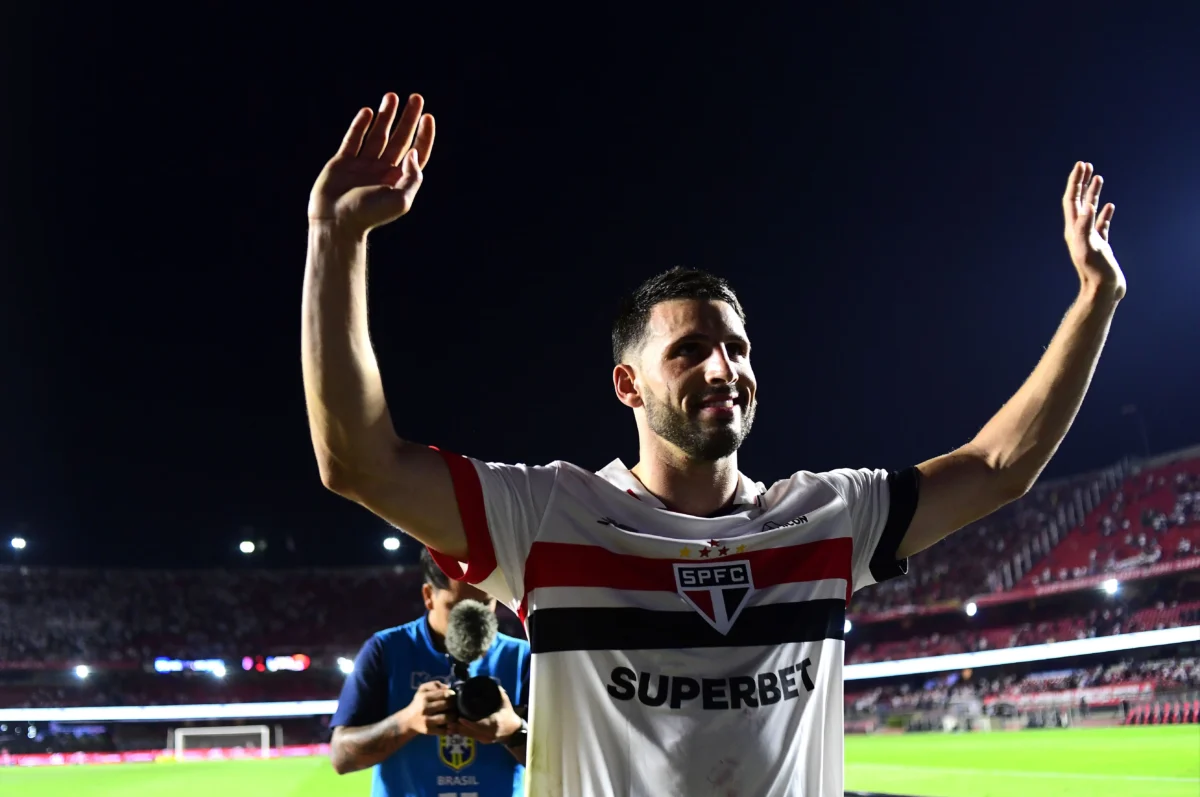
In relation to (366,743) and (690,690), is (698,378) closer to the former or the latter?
(690,690)

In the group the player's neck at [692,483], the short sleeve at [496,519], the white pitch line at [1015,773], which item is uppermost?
the player's neck at [692,483]

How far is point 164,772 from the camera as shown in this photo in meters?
29.2

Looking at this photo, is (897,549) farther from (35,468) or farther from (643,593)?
(35,468)

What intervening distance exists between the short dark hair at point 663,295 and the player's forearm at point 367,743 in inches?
70.5

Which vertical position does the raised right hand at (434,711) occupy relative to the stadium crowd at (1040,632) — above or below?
below

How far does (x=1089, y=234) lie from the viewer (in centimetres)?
297

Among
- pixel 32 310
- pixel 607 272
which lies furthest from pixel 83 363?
pixel 607 272

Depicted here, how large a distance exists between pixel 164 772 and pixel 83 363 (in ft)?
46.2

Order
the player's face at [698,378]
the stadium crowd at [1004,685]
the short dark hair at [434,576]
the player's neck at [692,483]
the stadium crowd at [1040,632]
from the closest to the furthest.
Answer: the player's face at [698,378], the player's neck at [692,483], the short dark hair at [434,576], the stadium crowd at [1004,685], the stadium crowd at [1040,632]

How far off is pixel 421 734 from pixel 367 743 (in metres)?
0.22

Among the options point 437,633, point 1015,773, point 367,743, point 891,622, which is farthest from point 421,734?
point 891,622

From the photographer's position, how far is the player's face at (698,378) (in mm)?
2477

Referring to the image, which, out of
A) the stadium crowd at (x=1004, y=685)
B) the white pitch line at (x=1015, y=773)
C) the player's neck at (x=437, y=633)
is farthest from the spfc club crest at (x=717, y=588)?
the stadium crowd at (x=1004, y=685)

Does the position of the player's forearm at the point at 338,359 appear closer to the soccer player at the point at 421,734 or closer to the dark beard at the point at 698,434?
the dark beard at the point at 698,434
